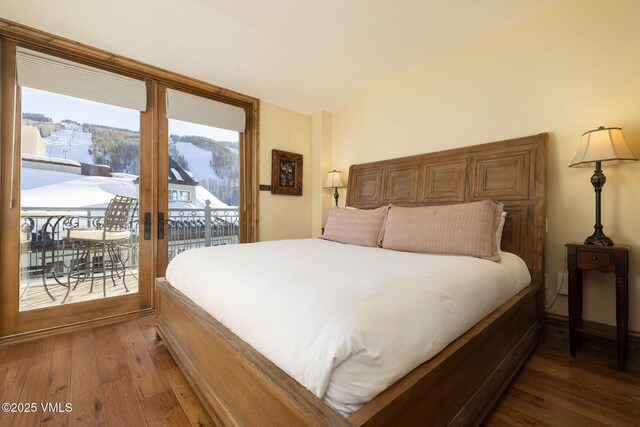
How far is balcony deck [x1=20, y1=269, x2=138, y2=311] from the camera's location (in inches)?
90.4

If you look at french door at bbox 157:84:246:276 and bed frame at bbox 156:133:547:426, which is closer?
bed frame at bbox 156:133:547:426

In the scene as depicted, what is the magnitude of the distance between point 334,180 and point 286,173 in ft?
2.34

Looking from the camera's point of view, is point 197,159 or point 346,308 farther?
point 197,159

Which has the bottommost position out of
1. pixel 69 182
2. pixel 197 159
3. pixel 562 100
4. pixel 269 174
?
pixel 69 182

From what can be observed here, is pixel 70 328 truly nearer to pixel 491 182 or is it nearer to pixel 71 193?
pixel 71 193

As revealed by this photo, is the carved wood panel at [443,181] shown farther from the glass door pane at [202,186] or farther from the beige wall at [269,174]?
the glass door pane at [202,186]

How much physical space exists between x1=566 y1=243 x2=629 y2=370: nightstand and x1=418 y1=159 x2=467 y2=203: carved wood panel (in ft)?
3.06

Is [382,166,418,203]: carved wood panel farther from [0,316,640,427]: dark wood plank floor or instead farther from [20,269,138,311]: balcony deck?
[20,269,138,311]: balcony deck

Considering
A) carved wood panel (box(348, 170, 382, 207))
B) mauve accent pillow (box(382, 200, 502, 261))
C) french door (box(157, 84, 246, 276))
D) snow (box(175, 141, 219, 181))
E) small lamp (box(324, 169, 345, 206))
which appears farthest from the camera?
small lamp (box(324, 169, 345, 206))

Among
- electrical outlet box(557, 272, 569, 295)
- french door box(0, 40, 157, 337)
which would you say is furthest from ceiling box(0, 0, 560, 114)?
electrical outlet box(557, 272, 569, 295)

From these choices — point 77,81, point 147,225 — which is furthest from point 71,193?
point 77,81

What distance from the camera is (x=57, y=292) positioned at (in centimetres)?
244

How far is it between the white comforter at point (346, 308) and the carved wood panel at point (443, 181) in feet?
3.71

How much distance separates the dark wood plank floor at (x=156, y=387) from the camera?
131 centimetres
